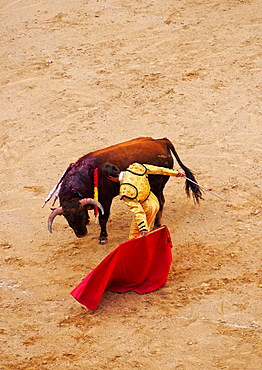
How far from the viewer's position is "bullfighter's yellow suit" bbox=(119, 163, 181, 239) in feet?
21.5

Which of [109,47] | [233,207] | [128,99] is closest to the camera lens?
[233,207]

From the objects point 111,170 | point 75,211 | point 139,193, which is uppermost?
point 111,170

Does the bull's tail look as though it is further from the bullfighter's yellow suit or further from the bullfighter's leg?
the bullfighter's leg

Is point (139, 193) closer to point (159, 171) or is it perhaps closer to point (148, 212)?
point (148, 212)

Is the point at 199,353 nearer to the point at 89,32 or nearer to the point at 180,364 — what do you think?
the point at 180,364

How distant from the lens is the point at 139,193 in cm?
672

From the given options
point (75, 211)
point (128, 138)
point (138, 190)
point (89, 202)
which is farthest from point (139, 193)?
point (128, 138)

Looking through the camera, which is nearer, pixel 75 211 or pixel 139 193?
pixel 139 193

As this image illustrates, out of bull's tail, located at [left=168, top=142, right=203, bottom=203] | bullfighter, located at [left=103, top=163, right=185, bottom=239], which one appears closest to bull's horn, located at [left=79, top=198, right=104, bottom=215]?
bullfighter, located at [left=103, top=163, right=185, bottom=239]

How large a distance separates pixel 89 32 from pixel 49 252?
21.4ft

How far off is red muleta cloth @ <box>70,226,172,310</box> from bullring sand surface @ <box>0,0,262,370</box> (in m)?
0.13

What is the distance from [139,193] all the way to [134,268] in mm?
845

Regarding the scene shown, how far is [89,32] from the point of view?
41.2 feet

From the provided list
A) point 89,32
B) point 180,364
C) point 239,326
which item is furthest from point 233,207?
point 89,32
